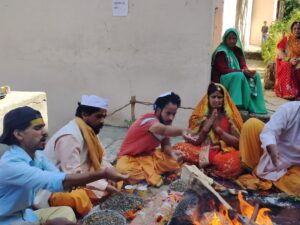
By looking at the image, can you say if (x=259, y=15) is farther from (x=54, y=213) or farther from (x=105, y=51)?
(x=54, y=213)

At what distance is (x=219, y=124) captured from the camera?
4715mm

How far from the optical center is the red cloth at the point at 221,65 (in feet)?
19.5

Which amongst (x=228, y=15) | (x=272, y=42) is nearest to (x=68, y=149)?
(x=228, y=15)

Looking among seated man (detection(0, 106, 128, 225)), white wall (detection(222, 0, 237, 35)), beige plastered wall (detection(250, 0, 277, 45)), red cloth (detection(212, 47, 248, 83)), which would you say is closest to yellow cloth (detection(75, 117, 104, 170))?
seated man (detection(0, 106, 128, 225))

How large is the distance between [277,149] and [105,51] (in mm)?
3529

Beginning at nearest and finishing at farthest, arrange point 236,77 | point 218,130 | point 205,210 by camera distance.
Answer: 1. point 205,210
2. point 218,130
3. point 236,77

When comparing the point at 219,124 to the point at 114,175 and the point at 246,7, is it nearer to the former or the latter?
the point at 114,175

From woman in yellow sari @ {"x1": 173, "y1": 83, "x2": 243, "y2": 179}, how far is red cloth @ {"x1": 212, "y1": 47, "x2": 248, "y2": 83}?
1.34 metres

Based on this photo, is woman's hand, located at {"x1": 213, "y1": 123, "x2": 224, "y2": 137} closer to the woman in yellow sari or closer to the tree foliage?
the woman in yellow sari

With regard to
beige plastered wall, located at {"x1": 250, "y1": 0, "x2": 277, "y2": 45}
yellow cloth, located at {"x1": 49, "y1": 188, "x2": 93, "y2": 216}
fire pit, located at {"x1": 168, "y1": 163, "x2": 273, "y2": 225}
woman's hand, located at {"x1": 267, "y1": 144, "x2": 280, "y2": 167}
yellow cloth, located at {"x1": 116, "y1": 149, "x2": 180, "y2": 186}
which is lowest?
yellow cloth, located at {"x1": 116, "y1": 149, "x2": 180, "y2": 186}

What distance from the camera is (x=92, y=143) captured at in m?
3.59

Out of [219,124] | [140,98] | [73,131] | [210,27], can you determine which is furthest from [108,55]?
[73,131]

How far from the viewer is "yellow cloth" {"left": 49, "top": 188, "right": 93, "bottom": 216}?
328cm

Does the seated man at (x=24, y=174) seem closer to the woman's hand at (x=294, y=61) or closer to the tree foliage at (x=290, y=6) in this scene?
the woman's hand at (x=294, y=61)
